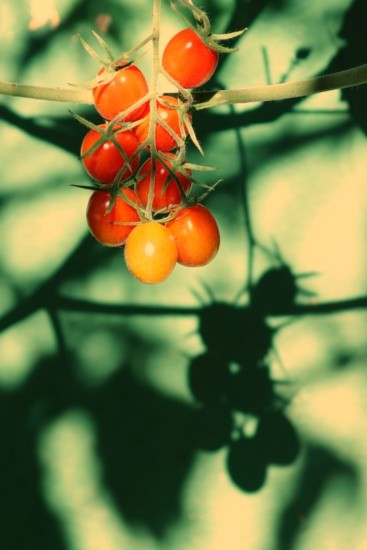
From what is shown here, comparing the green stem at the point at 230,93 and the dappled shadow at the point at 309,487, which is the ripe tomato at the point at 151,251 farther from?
the dappled shadow at the point at 309,487

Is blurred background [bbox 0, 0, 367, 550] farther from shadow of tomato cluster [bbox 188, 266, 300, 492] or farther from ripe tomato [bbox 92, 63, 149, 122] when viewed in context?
ripe tomato [bbox 92, 63, 149, 122]

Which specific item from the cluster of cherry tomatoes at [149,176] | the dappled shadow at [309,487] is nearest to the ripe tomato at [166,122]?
the cluster of cherry tomatoes at [149,176]

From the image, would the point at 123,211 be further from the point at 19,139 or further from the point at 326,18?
the point at 326,18

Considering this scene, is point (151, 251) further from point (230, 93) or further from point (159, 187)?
point (230, 93)

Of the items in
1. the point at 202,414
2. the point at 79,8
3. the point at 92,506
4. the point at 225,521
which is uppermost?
the point at 79,8

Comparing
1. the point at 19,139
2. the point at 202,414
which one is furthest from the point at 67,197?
the point at 202,414

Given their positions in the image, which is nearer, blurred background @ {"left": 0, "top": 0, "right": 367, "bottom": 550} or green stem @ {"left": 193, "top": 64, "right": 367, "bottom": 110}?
green stem @ {"left": 193, "top": 64, "right": 367, "bottom": 110}

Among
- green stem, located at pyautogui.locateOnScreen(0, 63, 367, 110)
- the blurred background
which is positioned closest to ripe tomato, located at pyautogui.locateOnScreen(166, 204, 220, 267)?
green stem, located at pyautogui.locateOnScreen(0, 63, 367, 110)
